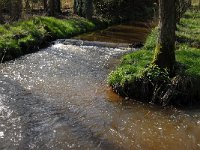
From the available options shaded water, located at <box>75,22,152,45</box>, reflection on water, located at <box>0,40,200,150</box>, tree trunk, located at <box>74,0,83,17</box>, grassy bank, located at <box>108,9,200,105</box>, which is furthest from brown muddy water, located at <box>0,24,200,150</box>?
tree trunk, located at <box>74,0,83,17</box>

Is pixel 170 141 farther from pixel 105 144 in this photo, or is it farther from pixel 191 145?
pixel 105 144

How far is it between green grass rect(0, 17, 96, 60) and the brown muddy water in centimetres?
185

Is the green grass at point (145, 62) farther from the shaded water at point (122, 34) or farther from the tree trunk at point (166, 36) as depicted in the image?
the shaded water at point (122, 34)

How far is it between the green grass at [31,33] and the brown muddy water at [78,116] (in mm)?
1849

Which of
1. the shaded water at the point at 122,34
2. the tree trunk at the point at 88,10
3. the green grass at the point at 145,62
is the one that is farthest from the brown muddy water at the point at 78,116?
the tree trunk at the point at 88,10

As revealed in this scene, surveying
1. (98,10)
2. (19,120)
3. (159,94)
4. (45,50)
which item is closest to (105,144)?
(19,120)

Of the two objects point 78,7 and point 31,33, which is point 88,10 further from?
point 31,33

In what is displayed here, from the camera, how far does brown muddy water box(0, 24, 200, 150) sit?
33.9 feet

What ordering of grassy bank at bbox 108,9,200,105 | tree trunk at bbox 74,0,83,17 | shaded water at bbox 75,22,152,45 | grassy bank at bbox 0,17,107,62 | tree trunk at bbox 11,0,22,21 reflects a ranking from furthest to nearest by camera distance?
tree trunk at bbox 74,0,83,17, tree trunk at bbox 11,0,22,21, shaded water at bbox 75,22,152,45, grassy bank at bbox 0,17,107,62, grassy bank at bbox 108,9,200,105

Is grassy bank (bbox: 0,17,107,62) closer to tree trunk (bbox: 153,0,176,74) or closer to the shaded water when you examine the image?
the shaded water

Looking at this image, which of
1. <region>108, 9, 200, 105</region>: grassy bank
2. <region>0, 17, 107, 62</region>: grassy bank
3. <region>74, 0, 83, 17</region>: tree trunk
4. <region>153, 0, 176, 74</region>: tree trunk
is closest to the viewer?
<region>108, 9, 200, 105</region>: grassy bank

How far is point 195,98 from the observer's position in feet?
44.0

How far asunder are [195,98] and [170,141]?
3263mm

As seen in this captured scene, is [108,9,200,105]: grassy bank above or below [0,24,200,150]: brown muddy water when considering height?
above
